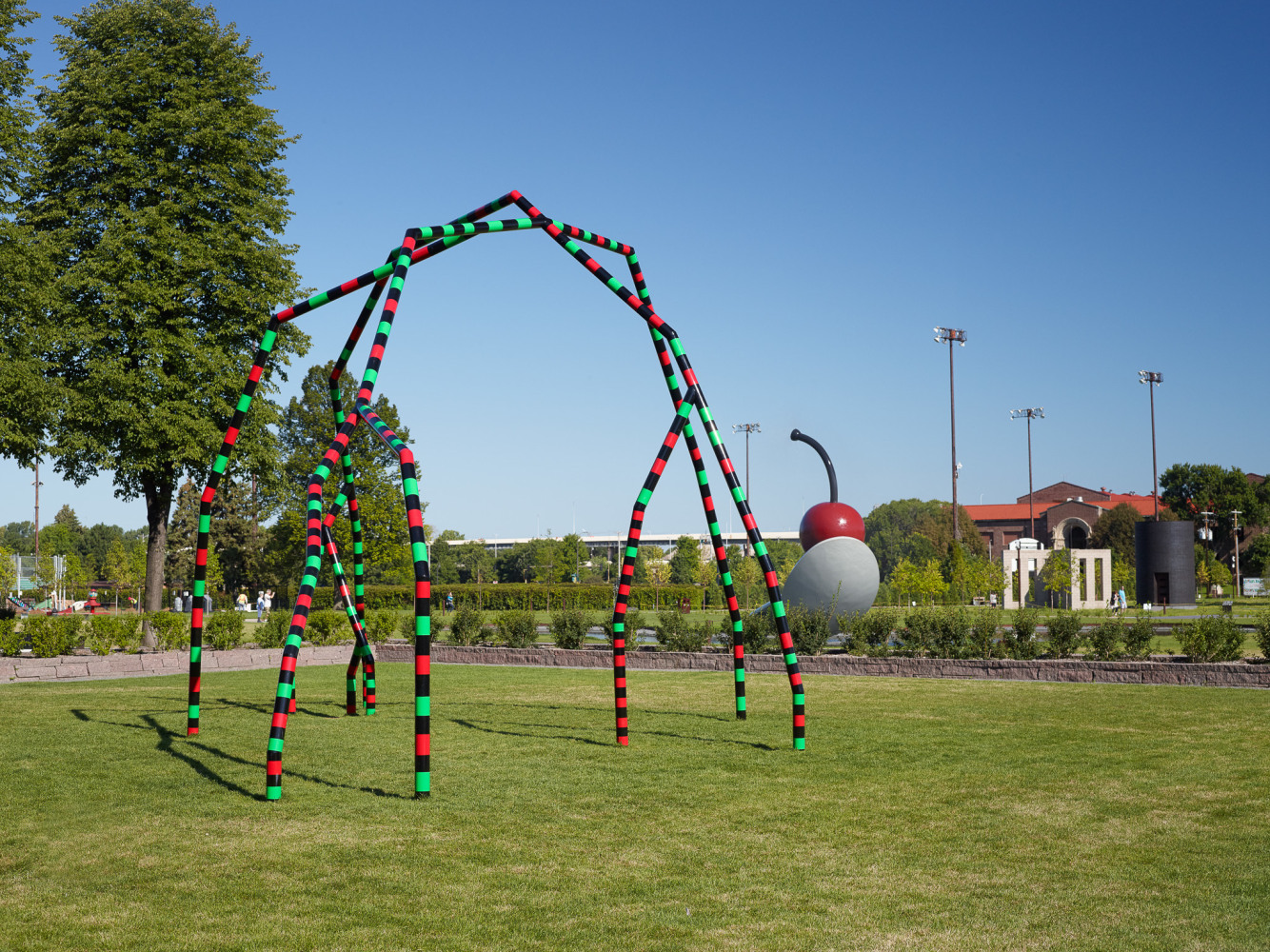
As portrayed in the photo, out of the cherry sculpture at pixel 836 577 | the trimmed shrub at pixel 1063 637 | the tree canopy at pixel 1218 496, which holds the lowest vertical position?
the trimmed shrub at pixel 1063 637

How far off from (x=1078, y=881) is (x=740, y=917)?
Answer: 6.96 feet

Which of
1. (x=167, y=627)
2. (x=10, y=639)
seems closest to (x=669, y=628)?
(x=167, y=627)

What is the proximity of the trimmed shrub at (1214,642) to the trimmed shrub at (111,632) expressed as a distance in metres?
22.0

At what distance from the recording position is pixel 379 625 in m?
25.8

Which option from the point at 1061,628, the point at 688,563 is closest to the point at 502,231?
the point at 1061,628

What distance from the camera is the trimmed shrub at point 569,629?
23641mm

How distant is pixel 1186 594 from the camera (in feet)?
177

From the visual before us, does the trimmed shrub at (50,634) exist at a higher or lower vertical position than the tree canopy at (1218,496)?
lower

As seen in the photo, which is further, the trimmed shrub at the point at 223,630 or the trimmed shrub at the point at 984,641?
the trimmed shrub at the point at 223,630

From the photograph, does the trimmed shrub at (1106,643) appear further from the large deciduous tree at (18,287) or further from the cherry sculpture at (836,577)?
the large deciduous tree at (18,287)

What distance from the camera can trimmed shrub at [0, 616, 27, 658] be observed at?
20.5 meters

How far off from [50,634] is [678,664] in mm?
13355

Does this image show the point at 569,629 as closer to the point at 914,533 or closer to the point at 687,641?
the point at 687,641

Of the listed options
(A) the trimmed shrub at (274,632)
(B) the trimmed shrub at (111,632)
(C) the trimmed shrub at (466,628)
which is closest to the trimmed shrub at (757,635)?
(C) the trimmed shrub at (466,628)
